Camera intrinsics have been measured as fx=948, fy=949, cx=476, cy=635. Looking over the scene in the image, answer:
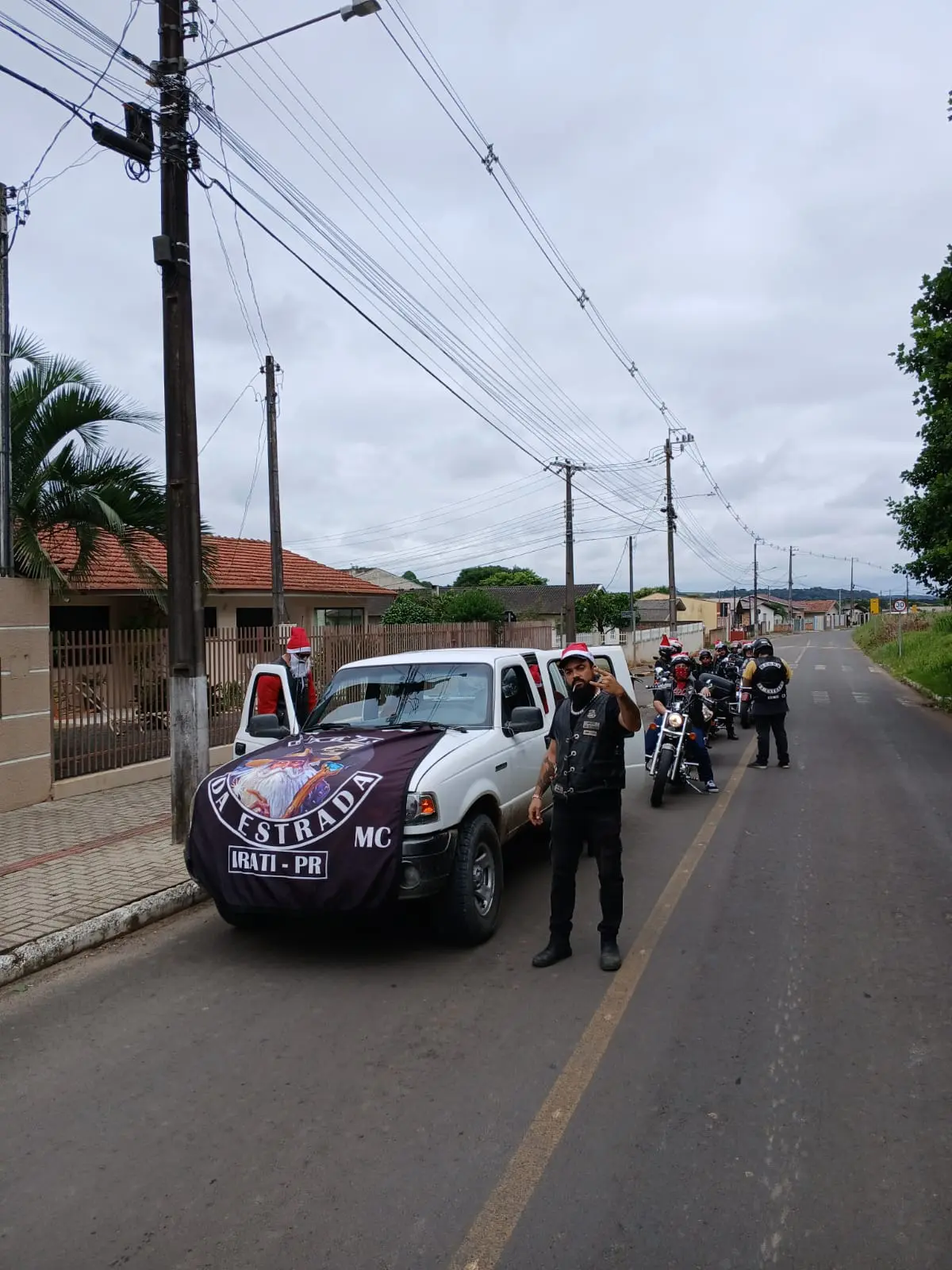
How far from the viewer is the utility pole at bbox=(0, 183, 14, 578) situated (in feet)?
32.5

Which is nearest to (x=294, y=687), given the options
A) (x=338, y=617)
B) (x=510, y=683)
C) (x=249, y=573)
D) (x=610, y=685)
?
(x=510, y=683)

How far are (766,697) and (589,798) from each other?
302 inches

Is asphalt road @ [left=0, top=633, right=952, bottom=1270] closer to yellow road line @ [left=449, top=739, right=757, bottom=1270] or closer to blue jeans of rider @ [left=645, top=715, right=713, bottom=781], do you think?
yellow road line @ [left=449, top=739, right=757, bottom=1270]

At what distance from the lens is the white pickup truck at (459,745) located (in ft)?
17.5

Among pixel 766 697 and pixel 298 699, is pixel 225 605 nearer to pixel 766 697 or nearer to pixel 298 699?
pixel 298 699

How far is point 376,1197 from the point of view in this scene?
10.4 ft

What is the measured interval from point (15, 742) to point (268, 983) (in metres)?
5.72

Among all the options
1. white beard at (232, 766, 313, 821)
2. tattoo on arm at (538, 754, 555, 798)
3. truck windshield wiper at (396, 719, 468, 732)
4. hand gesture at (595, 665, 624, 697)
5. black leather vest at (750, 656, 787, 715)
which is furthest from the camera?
black leather vest at (750, 656, 787, 715)

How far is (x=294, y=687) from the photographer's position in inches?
369

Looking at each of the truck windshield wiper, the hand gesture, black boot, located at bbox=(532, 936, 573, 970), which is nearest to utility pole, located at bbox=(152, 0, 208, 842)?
the truck windshield wiper

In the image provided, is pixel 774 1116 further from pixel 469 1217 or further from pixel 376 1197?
pixel 376 1197

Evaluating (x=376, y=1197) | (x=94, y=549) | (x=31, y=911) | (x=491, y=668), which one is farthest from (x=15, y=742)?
(x=376, y=1197)

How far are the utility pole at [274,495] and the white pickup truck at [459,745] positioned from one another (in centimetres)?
1041

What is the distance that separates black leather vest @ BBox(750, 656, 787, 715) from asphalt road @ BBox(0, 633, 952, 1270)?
5627 millimetres
